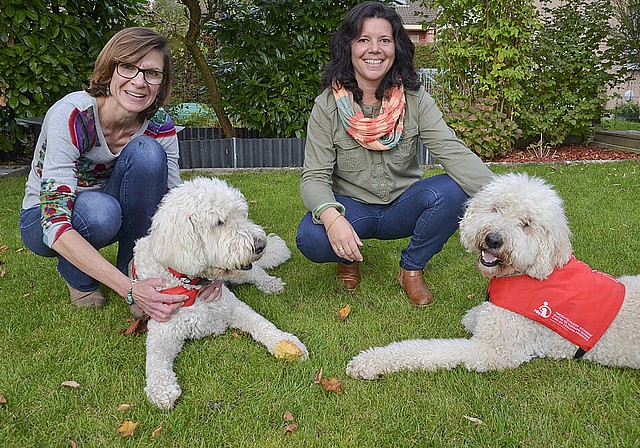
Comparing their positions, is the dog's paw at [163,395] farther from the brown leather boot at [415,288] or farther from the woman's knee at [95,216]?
the brown leather boot at [415,288]

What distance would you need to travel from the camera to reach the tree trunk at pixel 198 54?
7.08 m

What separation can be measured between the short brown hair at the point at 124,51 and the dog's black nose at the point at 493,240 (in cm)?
213

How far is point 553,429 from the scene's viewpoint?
1.92 m

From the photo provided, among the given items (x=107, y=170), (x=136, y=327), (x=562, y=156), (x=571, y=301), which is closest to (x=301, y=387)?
(x=136, y=327)

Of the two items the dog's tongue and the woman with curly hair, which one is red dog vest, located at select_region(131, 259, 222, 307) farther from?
the dog's tongue

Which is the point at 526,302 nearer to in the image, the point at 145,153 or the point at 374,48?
the point at 374,48

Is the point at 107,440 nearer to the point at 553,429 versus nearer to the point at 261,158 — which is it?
the point at 553,429

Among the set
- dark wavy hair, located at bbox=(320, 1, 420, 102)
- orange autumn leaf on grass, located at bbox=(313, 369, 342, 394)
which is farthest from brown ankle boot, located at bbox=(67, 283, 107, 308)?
dark wavy hair, located at bbox=(320, 1, 420, 102)

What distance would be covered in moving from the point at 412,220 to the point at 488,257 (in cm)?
88

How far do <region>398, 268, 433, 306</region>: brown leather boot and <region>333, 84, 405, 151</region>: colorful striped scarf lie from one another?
89cm

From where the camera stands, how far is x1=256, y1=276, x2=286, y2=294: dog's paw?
3242mm

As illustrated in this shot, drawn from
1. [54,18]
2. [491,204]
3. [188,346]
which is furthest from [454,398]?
[54,18]

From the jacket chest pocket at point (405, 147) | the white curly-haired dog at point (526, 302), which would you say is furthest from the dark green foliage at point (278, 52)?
the white curly-haired dog at point (526, 302)

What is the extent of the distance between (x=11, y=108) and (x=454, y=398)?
665 centimetres
